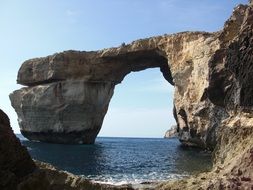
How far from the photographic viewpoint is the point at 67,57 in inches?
2943

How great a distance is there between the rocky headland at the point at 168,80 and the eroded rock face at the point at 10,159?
677 cm

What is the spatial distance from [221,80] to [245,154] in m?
12.0

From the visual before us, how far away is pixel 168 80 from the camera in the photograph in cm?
7931

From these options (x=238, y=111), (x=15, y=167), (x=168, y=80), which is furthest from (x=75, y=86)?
(x=15, y=167)

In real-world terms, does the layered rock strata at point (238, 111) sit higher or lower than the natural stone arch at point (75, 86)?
lower

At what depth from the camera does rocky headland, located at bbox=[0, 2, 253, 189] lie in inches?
579

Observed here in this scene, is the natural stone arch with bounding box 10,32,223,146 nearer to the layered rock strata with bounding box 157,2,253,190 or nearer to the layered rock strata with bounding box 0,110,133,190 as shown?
the layered rock strata with bounding box 157,2,253,190

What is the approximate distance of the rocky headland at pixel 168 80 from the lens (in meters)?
14.7

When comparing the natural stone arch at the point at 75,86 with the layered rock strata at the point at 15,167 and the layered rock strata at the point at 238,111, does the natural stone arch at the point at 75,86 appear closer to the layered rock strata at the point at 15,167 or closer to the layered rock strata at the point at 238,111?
the layered rock strata at the point at 238,111

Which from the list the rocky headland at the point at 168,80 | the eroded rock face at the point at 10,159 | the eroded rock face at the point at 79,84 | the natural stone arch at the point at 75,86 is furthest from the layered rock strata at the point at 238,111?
the natural stone arch at the point at 75,86

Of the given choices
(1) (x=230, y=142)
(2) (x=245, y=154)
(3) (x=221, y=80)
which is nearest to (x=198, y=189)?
(2) (x=245, y=154)

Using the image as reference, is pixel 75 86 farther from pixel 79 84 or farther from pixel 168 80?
pixel 168 80

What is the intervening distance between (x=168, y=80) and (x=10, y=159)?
239ft

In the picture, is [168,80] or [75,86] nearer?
[75,86]
